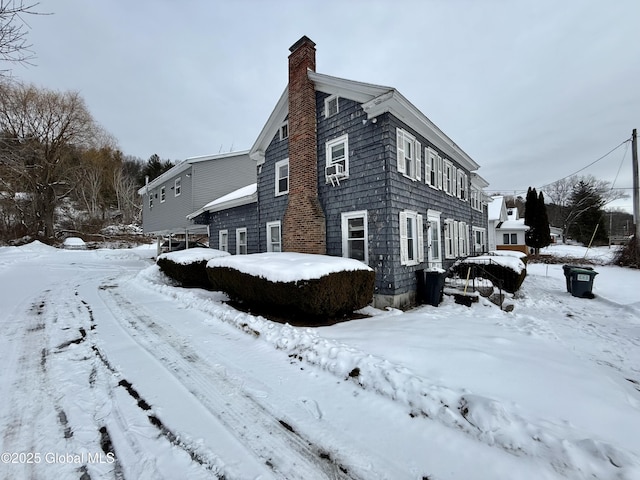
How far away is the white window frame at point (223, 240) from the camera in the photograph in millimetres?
15264

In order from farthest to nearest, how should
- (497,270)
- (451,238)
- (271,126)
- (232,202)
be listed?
(232,202) → (451,238) → (271,126) → (497,270)

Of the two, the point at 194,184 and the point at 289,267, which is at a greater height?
the point at 194,184

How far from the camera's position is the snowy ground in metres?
2.28

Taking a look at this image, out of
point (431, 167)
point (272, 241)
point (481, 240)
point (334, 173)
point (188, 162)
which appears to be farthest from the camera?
point (481, 240)

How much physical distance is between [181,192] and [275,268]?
15153 millimetres

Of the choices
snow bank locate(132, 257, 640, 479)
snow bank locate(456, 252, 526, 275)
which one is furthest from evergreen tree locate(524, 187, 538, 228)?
snow bank locate(132, 257, 640, 479)

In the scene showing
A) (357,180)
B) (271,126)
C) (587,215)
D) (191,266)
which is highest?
(271,126)

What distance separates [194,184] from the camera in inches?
685

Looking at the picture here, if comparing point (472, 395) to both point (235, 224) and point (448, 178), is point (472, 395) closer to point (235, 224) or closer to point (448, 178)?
point (448, 178)

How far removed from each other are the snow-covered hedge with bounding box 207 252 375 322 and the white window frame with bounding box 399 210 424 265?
89.0 inches

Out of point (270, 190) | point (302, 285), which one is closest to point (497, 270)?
Result: point (302, 285)

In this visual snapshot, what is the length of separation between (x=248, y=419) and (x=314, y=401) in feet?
2.46

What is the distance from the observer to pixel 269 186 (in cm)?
1245

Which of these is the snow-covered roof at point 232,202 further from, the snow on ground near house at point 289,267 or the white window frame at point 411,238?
the white window frame at point 411,238
